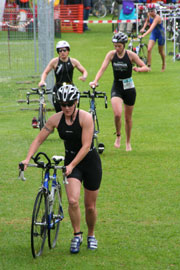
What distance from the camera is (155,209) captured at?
8625mm

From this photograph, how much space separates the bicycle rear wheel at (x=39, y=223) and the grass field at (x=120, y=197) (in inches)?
8.1

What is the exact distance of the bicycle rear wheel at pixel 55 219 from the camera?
6.90 m

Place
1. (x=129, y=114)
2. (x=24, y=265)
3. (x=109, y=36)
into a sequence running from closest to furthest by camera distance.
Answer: (x=24, y=265), (x=129, y=114), (x=109, y=36)

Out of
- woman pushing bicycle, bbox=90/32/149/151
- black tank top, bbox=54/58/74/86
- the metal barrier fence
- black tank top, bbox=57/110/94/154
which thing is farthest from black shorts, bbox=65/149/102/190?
the metal barrier fence

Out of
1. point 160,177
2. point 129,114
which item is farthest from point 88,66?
point 160,177

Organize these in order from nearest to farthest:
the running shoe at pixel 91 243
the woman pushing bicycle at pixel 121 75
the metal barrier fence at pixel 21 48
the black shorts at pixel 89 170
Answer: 1. the black shorts at pixel 89 170
2. the running shoe at pixel 91 243
3. the woman pushing bicycle at pixel 121 75
4. the metal barrier fence at pixel 21 48

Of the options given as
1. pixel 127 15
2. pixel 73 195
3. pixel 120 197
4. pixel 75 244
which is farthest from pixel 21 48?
pixel 73 195

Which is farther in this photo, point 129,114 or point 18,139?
point 18,139

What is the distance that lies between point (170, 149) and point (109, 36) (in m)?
21.7

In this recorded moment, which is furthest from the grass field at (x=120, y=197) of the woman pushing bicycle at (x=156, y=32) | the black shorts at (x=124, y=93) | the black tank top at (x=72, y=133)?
the woman pushing bicycle at (x=156, y=32)

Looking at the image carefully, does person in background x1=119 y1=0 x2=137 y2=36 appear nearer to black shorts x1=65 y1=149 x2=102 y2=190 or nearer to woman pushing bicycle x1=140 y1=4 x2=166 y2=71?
woman pushing bicycle x1=140 y1=4 x2=166 y2=71

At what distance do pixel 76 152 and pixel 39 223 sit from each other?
93 cm

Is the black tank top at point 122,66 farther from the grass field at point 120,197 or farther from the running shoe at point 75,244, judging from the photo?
the running shoe at point 75,244

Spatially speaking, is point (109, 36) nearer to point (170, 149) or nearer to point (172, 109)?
point (172, 109)
